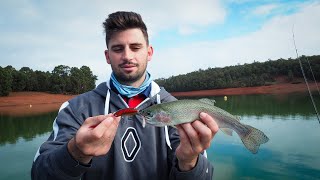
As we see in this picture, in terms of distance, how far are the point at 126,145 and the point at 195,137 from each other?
1.04 meters

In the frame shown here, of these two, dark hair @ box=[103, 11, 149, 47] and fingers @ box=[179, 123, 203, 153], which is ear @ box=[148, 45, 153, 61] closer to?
dark hair @ box=[103, 11, 149, 47]

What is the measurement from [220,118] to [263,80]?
323 ft

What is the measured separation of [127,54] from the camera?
12.6 ft

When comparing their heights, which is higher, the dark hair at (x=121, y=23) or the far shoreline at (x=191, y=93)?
the dark hair at (x=121, y=23)

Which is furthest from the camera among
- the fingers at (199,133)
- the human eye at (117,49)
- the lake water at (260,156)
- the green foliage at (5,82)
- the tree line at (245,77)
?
the tree line at (245,77)

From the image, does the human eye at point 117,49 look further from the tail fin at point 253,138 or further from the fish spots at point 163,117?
the tail fin at point 253,138

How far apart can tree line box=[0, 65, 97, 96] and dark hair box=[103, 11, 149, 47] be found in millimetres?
86773

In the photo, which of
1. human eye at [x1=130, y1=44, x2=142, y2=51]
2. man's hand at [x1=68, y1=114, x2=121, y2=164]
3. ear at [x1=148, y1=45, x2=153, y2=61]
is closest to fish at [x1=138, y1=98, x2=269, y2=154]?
man's hand at [x1=68, y1=114, x2=121, y2=164]

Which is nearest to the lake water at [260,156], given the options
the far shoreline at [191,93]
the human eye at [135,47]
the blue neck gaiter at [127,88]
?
the blue neck gaiter at [127,88]

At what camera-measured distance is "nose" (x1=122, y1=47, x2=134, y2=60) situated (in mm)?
3818

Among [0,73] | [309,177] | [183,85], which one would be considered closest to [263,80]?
[183,85]

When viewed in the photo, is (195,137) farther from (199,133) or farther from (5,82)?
(5,82)

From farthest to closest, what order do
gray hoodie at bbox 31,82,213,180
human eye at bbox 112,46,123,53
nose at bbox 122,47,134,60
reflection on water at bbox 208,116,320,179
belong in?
reflection on water at bbox 208,116,320,179
human eye at bbox 112,46,123,53
nose at bbox 122,47,134,60
gray hoodie at bbox 31,82,213,180

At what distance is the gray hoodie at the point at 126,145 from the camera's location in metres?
3.52
